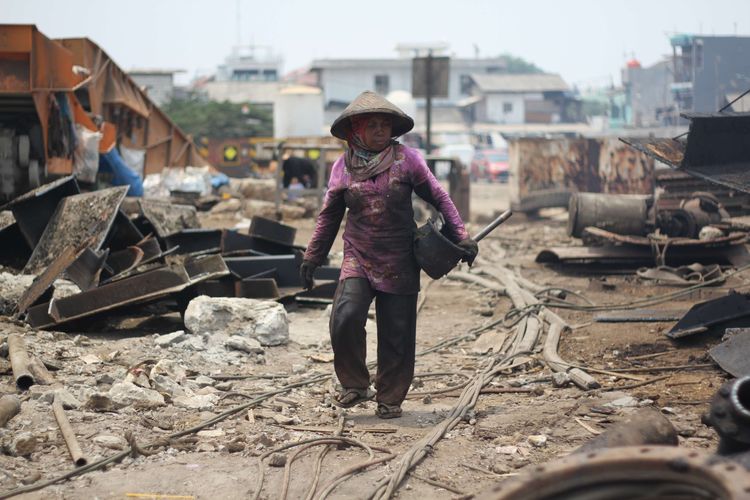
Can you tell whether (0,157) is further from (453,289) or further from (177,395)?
(177,395)

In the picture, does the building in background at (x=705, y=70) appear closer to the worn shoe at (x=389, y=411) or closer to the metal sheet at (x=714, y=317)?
the metal sheet at (x=714, y=317)

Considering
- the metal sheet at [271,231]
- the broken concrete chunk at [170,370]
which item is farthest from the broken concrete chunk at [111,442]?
the metal sheet at [271,231]

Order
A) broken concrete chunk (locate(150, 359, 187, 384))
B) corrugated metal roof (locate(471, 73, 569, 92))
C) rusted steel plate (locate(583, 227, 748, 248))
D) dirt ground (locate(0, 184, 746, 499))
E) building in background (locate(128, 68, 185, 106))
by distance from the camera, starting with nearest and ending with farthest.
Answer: dirt ground (locate(0, 184, 746, 499)) → broken concrete chunk (locate(150, 359, 187, 384)) → rusted steel plate (locate(583, 227, 748, 248)) → building in background (locate(128, 68, 185, 106)) → corrugated metal roof (locate(471, 73, 569, 92))

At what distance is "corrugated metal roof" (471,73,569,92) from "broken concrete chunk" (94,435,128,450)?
67596mm

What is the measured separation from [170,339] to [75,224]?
249 centimetres

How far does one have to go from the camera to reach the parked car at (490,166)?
4616cm

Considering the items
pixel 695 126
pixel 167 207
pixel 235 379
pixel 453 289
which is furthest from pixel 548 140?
pixel 235 379

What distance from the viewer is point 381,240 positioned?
6086 millimetres

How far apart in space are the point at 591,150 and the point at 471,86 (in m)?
52.5

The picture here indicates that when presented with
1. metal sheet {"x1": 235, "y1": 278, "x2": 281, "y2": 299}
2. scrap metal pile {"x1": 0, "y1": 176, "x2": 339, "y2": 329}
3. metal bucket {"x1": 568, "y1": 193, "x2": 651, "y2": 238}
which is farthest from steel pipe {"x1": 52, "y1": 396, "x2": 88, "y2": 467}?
metal bucket {"x1": 568, "y1": 193, "x2": 651, "y2": 238}

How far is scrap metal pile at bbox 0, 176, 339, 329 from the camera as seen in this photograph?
8273 millimetres

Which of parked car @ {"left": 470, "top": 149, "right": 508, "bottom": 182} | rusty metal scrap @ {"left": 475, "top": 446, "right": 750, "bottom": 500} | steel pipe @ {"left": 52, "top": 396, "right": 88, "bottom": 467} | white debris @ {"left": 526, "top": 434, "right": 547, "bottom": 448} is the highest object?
rusty metal scrap @ {"left": 475, "top": 446, "right": 750, "bottom": 500}

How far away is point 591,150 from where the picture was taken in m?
24.5

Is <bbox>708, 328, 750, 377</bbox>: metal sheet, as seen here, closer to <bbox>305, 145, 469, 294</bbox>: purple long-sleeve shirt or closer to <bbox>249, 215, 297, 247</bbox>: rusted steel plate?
<bbox>305, 145, 469, 294</bbox>: purple long-sleeve shirt
